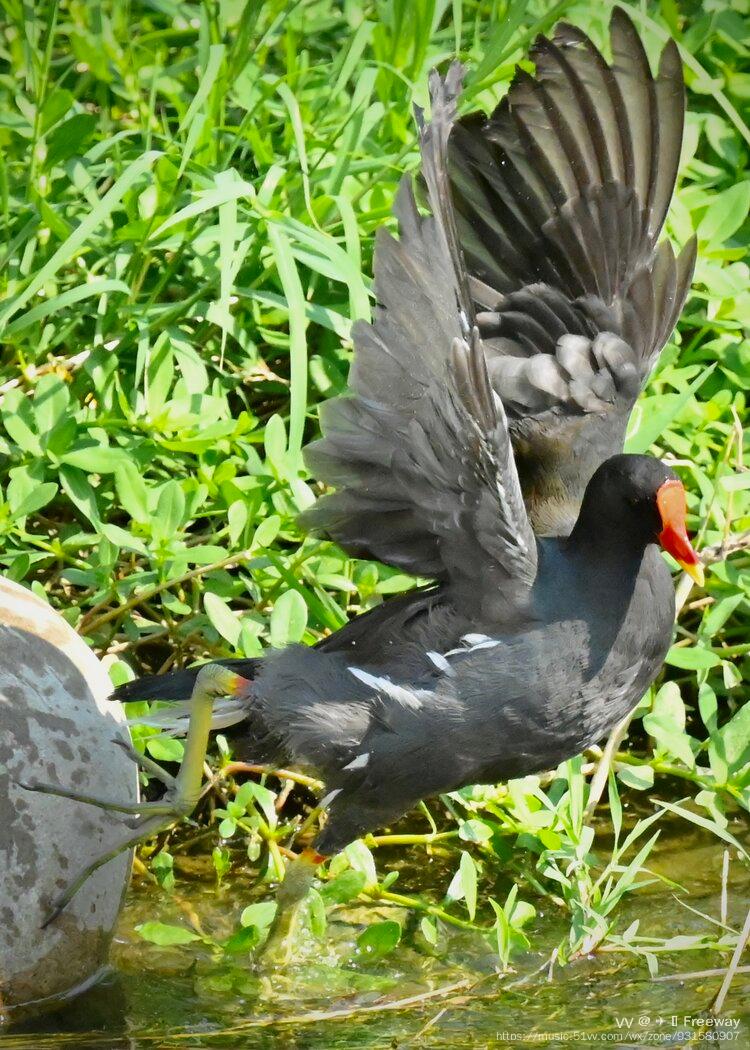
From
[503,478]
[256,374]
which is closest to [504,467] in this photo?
[503,478]

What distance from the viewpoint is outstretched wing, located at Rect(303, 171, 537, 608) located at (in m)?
2.32

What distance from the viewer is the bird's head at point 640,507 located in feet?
8.21

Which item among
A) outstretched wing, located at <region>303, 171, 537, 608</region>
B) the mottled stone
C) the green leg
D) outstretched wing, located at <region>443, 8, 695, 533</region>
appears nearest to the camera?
outstretched wing, located at <region>303, 171, 537, 608</region>

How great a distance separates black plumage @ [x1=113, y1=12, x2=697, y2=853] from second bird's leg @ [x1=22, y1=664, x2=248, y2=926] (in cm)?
7

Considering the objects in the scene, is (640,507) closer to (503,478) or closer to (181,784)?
(503,478)

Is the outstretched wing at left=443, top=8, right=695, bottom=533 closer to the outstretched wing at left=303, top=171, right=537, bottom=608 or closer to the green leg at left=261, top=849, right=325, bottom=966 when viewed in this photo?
the outstretched wing at left=303, top=171, right=537, bottom=608

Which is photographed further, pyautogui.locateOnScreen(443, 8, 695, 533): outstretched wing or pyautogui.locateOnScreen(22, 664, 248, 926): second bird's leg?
pyautogui.locateOnScreen(443, 8, 695, 533): outstretched wing

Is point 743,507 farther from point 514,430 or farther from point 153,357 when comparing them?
point 153,357

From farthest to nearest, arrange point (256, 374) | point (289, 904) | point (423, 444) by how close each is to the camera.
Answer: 1. point (256, 374)
2. point (289, 904)
3. point (423, 444)

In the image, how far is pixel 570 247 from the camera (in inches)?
117

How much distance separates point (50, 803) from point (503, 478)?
0.91 meters

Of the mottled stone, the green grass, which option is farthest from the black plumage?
the green grass

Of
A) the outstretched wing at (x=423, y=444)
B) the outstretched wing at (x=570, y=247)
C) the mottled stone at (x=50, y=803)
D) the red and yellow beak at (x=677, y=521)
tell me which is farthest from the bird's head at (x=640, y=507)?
the mottled stone at (x=50, y=803)

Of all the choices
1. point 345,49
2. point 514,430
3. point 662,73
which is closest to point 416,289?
point 514,430
